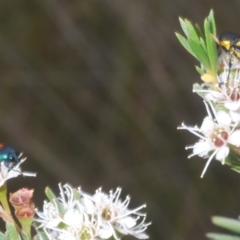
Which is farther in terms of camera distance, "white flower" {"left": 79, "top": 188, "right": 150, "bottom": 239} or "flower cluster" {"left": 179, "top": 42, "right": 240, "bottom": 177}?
"white flower" {"left": 79, "top": 188, "right": 150, "bottom": 239}

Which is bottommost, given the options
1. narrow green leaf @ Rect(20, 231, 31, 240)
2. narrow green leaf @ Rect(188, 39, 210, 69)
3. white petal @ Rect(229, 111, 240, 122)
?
narrow green leaf @ Rect(20, 231, 31, 240)

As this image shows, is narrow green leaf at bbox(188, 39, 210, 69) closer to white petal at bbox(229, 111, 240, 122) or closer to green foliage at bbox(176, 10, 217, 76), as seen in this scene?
green foliage at bbox(176, 10, 217, 76)

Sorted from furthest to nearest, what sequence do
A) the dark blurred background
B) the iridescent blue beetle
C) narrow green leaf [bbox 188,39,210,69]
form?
the dark blurred background < the iridescent blue beetle < narrow green leaf [bbox 188,39,210,69]

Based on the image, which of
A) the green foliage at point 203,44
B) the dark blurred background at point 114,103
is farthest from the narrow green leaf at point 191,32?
the dark blurred background at point 114,103

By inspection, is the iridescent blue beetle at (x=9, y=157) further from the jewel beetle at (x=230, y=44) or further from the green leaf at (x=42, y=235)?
the jewel beetle at (x=230, y=44)

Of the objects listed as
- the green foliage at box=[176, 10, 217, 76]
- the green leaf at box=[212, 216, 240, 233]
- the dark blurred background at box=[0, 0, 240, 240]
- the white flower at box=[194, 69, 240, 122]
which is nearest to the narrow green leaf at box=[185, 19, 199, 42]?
the green foliage at box=[176, 10, 217, 76]

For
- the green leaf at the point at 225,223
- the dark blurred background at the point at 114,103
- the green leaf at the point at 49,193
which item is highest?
the dark blurred background at the point at 114,103

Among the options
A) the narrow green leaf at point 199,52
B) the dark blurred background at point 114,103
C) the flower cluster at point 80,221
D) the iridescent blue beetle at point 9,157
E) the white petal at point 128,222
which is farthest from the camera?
the dark blurred background at point 114,103
